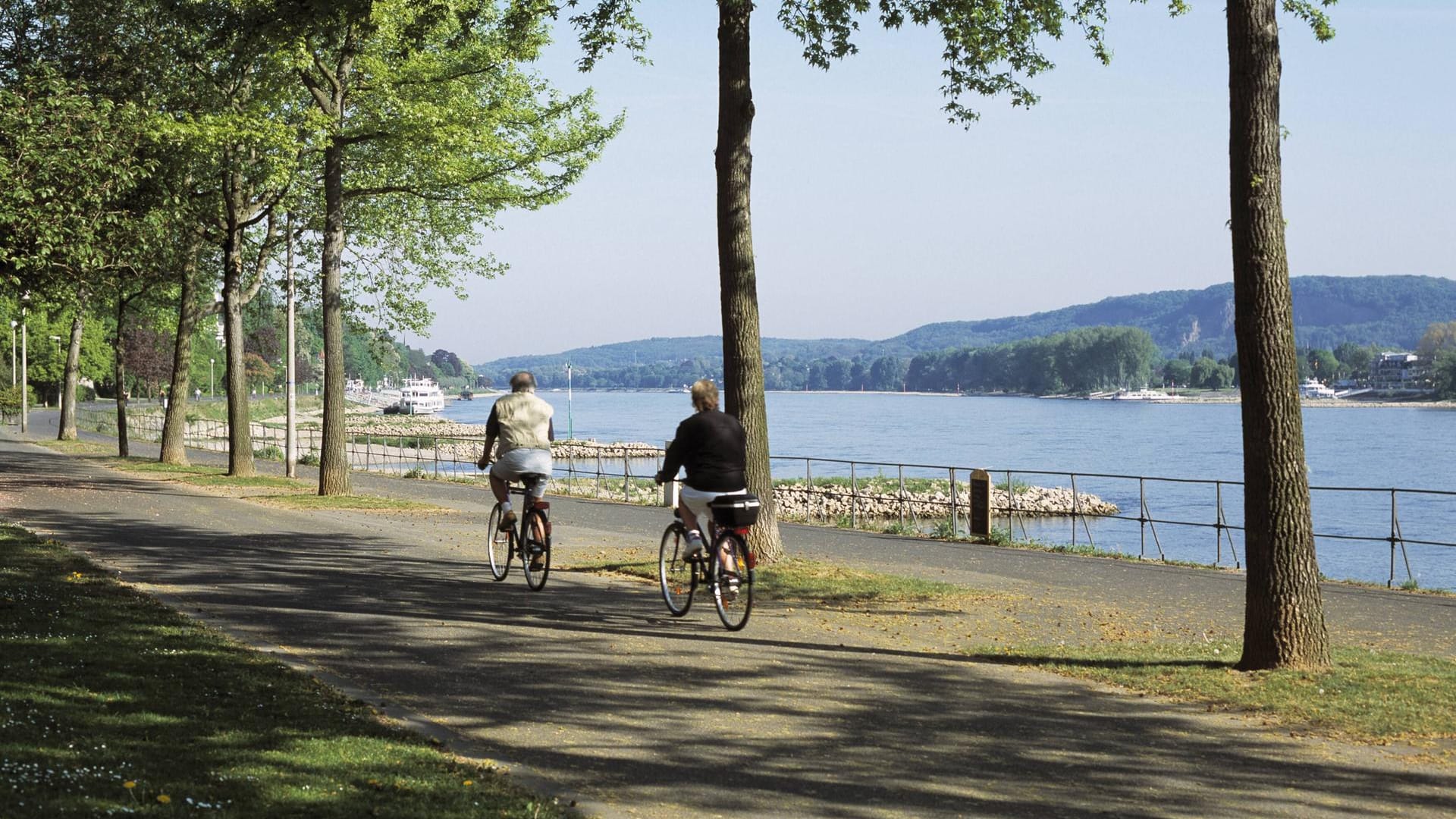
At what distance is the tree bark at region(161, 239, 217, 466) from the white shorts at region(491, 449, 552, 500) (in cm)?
2229

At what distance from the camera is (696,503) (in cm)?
1130

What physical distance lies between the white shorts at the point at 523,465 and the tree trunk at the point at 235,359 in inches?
745

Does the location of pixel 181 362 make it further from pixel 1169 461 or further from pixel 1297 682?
pixel 1169 461

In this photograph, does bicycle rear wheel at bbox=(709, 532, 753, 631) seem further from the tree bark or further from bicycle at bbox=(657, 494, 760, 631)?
the tree bark

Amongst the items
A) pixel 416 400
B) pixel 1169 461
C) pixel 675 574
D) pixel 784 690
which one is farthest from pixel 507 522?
pixel 416 400

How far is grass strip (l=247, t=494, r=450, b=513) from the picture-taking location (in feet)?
76.8

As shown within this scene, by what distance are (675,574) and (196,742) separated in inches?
238

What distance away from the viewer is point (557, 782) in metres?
6.30

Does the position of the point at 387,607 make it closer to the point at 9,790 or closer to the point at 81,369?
the point at 9,790

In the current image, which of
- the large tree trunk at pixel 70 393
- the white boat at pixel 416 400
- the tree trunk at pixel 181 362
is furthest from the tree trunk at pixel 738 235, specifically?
the white boat at pixel 416 400

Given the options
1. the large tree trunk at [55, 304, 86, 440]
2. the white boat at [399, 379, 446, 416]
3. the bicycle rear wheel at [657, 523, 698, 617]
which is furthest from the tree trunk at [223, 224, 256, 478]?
the white boat at [399, 379, 446, 416]

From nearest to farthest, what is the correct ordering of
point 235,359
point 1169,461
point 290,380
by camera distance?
point 290,380, point 235,359, point 1169,461

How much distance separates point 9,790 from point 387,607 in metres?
6.65

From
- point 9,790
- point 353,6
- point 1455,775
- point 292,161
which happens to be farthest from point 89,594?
point 292,161
